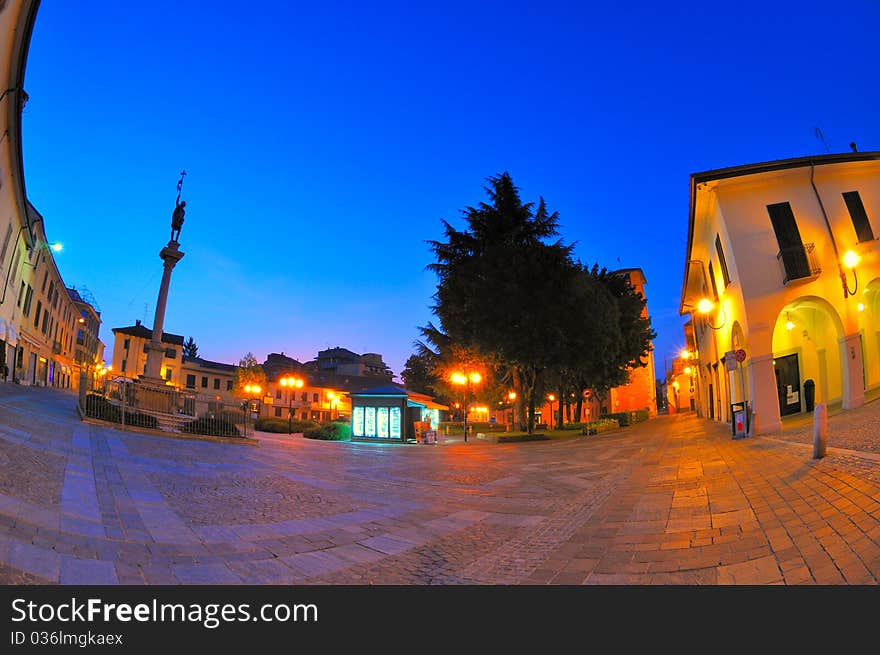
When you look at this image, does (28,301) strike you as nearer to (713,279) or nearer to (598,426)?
(598,426)

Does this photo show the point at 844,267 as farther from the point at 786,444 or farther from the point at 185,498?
the point at 185,498

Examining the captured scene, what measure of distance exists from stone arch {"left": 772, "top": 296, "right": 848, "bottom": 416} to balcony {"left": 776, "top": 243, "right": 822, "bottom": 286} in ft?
10.9

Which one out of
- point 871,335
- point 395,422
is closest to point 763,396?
point 871,335

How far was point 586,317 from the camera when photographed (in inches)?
1033

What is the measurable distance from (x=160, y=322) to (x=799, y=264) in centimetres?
2847

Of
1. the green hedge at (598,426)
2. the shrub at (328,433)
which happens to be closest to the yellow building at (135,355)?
the shrub at (328,433)

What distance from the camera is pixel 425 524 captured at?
18.1 feet

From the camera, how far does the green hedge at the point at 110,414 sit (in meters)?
15.0

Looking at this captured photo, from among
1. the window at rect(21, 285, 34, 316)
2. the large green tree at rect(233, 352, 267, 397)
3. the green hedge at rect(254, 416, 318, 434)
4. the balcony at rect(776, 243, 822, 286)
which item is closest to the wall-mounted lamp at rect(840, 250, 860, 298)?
the balcony at rect(776, 243, 822, 286)

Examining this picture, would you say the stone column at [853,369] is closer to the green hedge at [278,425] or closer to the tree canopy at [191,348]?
the green hedge at [278,425]

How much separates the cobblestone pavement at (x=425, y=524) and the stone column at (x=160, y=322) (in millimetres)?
13618

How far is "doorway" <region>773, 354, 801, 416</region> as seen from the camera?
64.9ft
